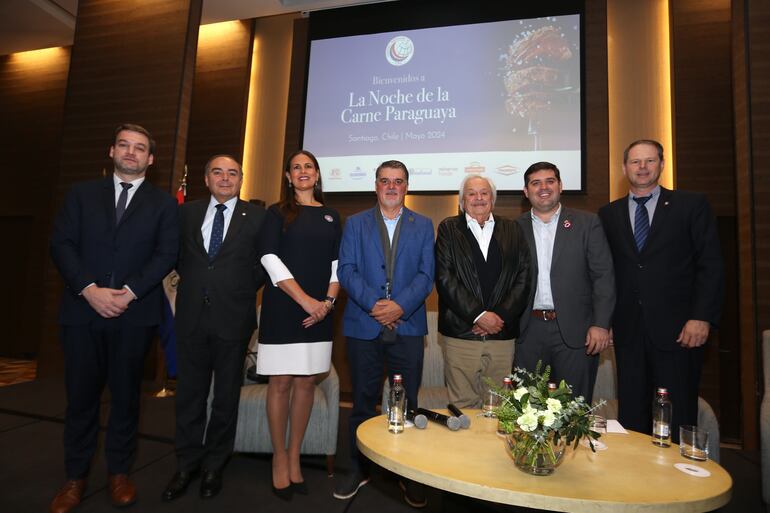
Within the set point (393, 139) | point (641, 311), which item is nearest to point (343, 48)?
point (393, 139)

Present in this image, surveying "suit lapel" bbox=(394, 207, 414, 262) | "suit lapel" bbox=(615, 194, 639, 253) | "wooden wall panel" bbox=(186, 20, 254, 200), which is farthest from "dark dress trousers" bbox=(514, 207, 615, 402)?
"wooden wall panel" bbox=(186, 20, 254, 200)

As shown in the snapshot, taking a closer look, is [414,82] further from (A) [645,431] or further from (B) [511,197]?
(A) [645,431]

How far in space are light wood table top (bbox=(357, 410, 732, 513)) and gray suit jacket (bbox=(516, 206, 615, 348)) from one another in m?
0.74

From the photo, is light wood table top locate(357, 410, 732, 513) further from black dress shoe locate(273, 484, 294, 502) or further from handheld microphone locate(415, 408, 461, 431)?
black dress shoe locate(273, 484, 294, 502)

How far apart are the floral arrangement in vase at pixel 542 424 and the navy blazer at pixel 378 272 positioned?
1001 millimetres

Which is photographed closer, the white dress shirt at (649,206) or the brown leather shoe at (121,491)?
the brown leather shoe at (121,491)

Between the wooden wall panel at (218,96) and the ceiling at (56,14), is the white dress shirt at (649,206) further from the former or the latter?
the wooden wall panel at (218,96)

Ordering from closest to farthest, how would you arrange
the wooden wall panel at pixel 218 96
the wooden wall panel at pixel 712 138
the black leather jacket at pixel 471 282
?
the black leather jacket at pixel 471 282 < the wooden wall panel at pixel 712 138 < the wooden wall panel at pixel 218 96

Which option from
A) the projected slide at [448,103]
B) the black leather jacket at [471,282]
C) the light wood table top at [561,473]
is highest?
the projected slide at [448,103]

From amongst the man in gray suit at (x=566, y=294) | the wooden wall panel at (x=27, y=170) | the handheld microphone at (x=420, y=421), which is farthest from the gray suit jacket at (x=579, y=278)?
the wooden wall panel at (x=27, y=170)

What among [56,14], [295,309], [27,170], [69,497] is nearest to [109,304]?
[295,309]

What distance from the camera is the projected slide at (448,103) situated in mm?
4469

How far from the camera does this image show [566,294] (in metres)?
2.41

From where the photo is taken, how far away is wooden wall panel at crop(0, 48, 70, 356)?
662 cm
